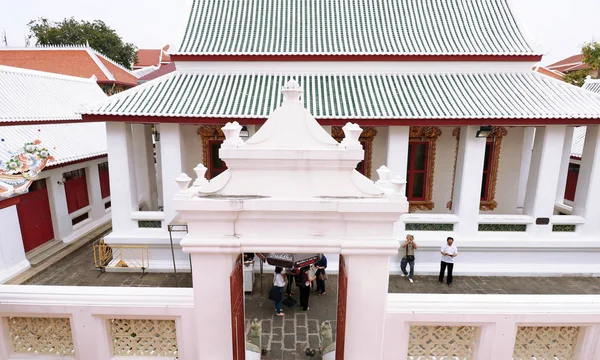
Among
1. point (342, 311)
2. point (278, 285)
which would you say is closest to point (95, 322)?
point (342, 311)

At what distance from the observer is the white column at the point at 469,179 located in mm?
10000

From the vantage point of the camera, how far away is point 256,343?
5.76 meters

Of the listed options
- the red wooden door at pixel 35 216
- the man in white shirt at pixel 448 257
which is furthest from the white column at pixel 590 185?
the red wooden door at pixel 35 216

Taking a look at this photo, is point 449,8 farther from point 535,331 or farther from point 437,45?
point 535,331

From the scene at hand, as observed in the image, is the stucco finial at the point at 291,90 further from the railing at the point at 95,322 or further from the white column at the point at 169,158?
the white column at the point at 169,158

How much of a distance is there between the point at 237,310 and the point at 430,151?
9292mm

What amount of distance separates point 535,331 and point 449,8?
12.2 m

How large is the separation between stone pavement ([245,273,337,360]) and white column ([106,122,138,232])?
15.0 ft

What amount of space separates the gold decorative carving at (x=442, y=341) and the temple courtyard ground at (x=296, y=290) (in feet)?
11.5

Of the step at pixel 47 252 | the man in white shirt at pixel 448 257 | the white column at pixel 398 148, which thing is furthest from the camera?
the step at pixel 47 252

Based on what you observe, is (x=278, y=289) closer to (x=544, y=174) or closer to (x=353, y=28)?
(x=544, y=174)

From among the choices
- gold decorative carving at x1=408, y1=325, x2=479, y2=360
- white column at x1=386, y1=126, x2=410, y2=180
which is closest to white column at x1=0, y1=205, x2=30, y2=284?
gold decorative carving at x1=408, y1=325, x2=479, y2=360

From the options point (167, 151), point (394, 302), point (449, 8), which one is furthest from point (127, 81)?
point (394, 302)

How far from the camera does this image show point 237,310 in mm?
4156
